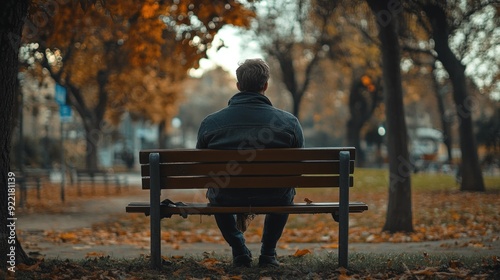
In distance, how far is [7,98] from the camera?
624 centimetres

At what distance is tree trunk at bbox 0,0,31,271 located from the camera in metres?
6.10

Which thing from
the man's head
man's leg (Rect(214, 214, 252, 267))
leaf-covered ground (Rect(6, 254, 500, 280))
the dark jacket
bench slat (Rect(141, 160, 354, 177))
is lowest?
leaf-covered ground (Rect(6, 254, 500, 280))

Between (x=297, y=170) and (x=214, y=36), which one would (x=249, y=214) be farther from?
(x=214, y=36)

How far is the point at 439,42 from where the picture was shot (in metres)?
21.4

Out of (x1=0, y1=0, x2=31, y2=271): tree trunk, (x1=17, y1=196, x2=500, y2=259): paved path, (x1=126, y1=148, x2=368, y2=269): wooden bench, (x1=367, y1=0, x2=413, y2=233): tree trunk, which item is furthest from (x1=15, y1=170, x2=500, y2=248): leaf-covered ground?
(x1=0, y1=0, x2=31, y2=271): tree trunk

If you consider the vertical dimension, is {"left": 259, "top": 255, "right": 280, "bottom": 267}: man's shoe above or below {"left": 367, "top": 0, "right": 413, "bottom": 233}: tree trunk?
below

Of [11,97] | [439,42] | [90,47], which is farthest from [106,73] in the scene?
[11,97]

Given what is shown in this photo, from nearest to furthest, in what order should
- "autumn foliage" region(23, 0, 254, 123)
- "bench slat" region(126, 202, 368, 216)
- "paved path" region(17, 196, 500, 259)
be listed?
"bench slat" region(126, 202, 368, 216) < "paved path" region(17, 196, 500, 259) < "autumn foliage" region(23, 0, 254, 123)

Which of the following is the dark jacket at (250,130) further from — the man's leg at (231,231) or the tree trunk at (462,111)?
the tree trunk at (462,111)

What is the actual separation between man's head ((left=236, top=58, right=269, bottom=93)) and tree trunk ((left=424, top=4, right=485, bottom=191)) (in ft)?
50.0

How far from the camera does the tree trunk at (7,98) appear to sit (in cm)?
610

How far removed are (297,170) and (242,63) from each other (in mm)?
1094

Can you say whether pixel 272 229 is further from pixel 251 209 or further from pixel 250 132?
pixel 250 132

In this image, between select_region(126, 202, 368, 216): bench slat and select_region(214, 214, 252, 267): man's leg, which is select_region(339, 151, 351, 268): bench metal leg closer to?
select_region(126, 202, 368, 216): bench slat
